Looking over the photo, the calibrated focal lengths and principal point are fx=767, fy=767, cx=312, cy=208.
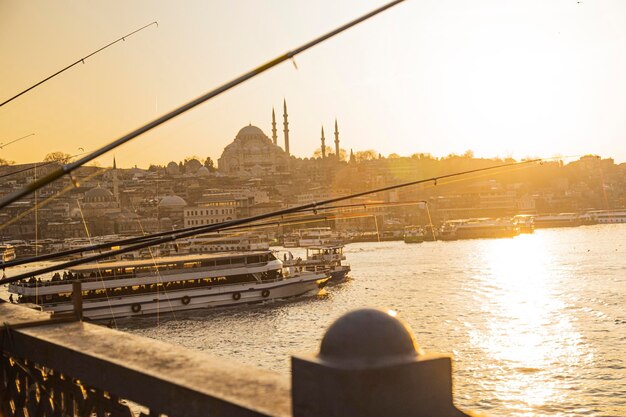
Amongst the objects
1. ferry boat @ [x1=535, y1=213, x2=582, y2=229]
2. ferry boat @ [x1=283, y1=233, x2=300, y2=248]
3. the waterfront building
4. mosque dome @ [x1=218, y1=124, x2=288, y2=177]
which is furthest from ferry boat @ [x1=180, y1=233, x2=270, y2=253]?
mosque dome @ [x1=218, y1=124, x2=288, y2=177]

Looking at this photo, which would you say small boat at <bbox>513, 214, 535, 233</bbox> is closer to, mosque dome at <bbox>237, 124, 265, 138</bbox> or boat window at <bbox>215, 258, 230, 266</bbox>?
mosque dome at <bbox>237, 124, 265, 138</bbox>

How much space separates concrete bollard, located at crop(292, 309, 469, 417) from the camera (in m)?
1.65

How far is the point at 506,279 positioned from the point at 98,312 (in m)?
19.6

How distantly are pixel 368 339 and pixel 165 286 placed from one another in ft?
80.7

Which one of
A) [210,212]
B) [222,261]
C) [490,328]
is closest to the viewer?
[490,328]

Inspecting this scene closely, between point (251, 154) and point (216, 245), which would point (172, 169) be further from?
point (216, 245)

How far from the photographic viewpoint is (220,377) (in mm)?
2104

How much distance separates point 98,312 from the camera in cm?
2412

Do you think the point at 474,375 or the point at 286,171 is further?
the point at 286,171

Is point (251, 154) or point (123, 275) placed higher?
point (251, 154)

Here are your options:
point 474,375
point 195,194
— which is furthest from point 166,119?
point 195,194

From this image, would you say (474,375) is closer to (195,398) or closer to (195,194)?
(195,398)

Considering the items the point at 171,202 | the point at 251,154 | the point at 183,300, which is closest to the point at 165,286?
the point at 183,300

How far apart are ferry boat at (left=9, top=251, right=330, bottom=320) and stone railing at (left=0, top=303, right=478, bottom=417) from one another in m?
21.2
